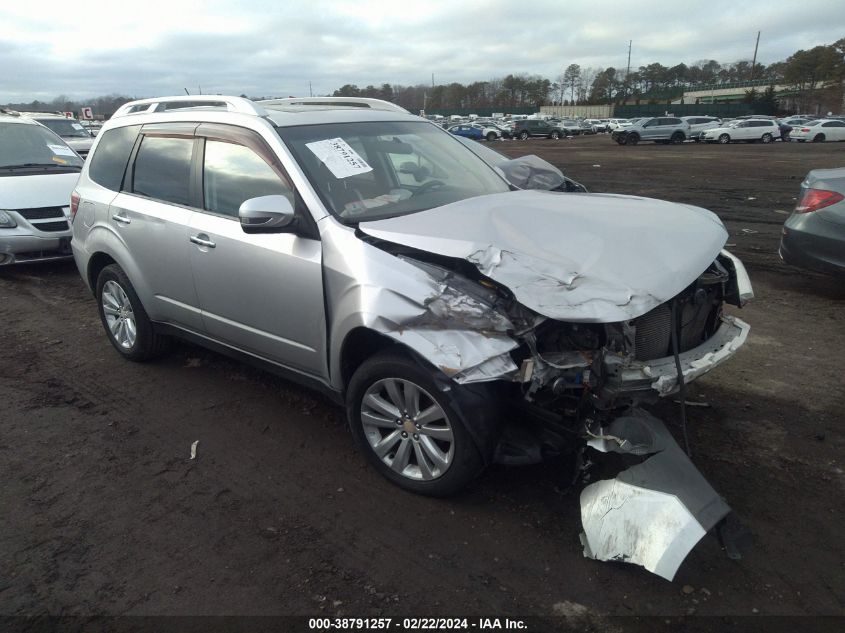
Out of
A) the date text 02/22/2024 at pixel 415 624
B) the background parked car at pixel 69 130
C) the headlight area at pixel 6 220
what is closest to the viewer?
the date text 02/22/2024 at pixel 415 624

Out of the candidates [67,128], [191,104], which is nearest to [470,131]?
[67,128]

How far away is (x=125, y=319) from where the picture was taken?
195 inches

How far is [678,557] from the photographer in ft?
8.13

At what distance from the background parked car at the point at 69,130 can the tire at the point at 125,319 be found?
11514 mm

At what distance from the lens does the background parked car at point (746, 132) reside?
3644cm

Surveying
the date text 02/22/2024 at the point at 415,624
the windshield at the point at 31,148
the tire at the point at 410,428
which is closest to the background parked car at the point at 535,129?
the windshield at the point at 31,148

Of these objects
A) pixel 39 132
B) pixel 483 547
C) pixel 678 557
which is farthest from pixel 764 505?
pixel 39 132

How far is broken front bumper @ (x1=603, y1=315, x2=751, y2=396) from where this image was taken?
9.17ft

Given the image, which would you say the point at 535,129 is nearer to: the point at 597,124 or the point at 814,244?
the point at 597,124

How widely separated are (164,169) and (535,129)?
48.1 m

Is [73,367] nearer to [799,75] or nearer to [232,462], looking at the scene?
[232,462]

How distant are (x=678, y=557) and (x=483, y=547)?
2.79ft

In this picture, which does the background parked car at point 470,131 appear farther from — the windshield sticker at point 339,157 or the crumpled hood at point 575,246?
the crumpled hood at point 575,246

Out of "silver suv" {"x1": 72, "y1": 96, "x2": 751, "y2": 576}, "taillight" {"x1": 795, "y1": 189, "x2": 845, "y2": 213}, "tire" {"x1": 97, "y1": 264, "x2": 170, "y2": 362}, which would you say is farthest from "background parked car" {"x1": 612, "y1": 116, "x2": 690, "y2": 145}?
"tire" {"x1": 97, "y1": 264, "x2": 170, "y2": 362}
